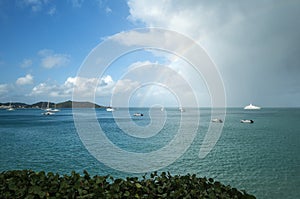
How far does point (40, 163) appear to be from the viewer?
52.5ft

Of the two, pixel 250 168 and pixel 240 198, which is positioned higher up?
pixel 240 198

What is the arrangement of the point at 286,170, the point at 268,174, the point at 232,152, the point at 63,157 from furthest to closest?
1. the point at 232,152
2. the point at 63,157
3. the point at 286,170
4. the point at 268,174

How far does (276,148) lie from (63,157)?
19.9 meters

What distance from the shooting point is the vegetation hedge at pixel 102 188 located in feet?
9.51

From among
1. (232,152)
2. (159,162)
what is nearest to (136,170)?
(159,162)

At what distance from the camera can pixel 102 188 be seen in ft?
10.0

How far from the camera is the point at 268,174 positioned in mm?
13047

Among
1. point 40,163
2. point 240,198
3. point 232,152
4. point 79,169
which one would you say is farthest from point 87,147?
point 240,198

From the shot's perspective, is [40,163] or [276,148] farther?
[276,148]

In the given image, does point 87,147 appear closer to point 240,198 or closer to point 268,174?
point 268,174

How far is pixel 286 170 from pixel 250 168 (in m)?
2.13

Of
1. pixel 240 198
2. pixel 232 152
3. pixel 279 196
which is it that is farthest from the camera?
pixel 232 152

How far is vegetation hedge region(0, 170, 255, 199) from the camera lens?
2898 millimetres

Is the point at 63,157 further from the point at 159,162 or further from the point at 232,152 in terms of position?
the point at 232,152
